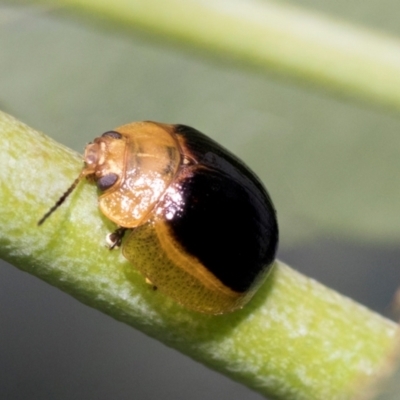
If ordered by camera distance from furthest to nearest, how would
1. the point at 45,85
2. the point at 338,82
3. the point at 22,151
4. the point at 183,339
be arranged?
1. the point at 45,85
2. the point at 338,82
3. the point at 183,339
4. the point at 22,151

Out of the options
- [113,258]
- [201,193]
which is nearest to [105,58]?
[201,193]

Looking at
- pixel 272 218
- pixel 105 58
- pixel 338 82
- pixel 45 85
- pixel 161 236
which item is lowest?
pixel 161 236

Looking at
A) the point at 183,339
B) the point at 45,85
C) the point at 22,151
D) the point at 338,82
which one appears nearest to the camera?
the point at 22,151

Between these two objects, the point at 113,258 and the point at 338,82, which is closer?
the point at 113,258

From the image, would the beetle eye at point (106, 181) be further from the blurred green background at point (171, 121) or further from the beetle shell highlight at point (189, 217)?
the blurred green background at point (171, 121)

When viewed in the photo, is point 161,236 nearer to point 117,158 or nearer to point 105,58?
point 117,158

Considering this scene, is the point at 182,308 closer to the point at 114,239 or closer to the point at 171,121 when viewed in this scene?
the point at 114,239

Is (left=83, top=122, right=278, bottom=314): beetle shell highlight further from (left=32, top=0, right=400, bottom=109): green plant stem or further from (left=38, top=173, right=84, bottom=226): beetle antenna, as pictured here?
(left=32, top=0, right=400, bottom=109): green plant stem

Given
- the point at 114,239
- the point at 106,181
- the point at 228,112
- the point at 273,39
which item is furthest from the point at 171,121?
the point at 114,239
